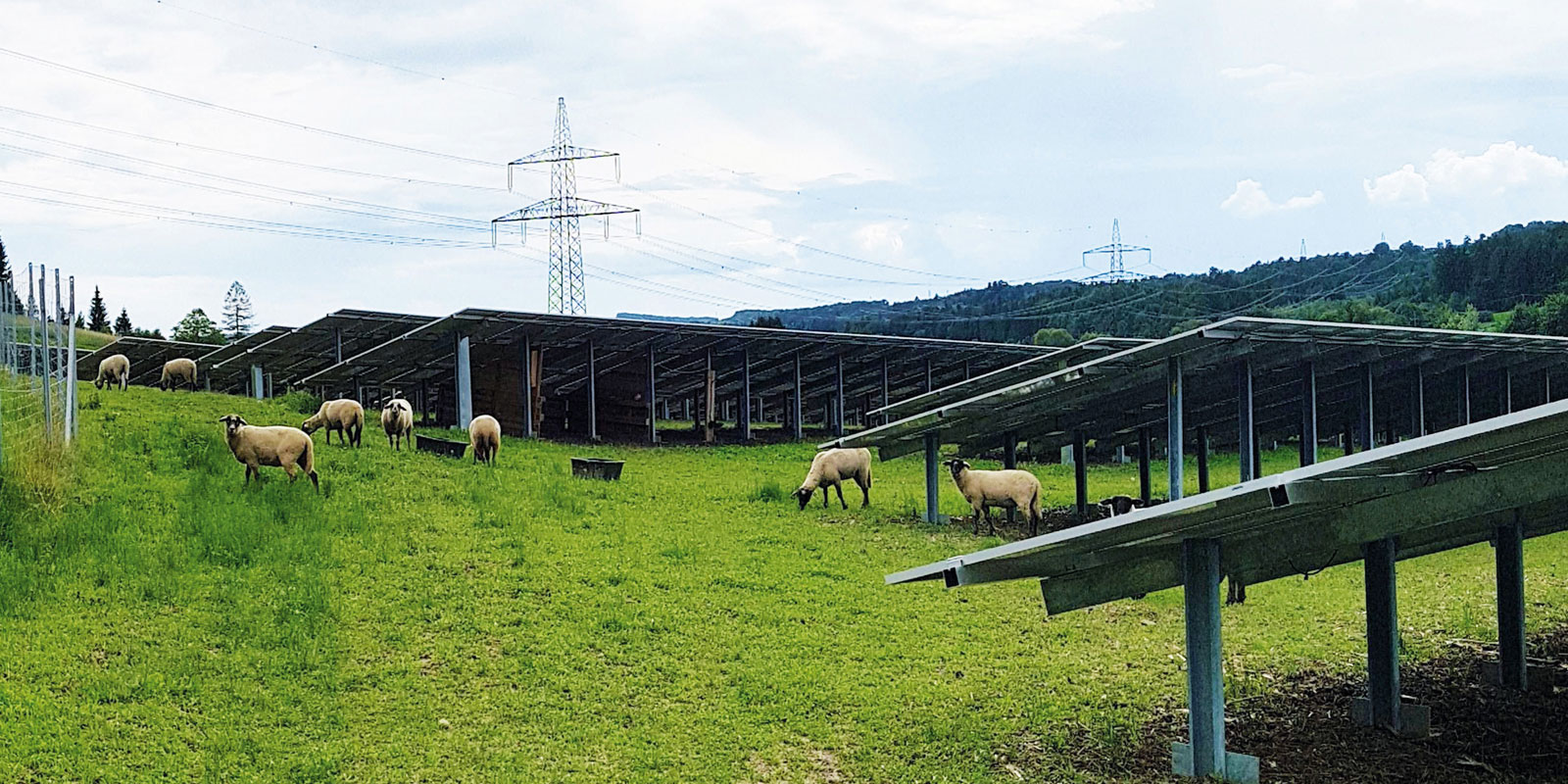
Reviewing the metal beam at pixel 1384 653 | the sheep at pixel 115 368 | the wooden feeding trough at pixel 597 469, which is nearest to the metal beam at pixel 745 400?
the wooden feeding trough at pixel 597 469

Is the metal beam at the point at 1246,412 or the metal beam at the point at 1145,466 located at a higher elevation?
the metal beam at the point at 1246,412

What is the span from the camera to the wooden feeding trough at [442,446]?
2206 centimetres

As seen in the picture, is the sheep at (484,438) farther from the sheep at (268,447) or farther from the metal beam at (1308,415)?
the metal beam at (1308,415)

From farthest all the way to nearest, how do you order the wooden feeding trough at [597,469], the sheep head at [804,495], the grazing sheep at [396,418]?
the grazing sheep at [396,418] → the wooden feeding trough at [597,469] → the sheep head at [804,495]

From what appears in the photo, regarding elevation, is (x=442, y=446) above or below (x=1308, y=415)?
below

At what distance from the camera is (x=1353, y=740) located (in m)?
8.07

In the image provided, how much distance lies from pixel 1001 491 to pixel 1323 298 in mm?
94284

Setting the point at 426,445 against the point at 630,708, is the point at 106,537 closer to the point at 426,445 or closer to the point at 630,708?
the point at 630,708

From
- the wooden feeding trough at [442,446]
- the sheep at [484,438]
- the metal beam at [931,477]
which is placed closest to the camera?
the metal beam at [931,477]

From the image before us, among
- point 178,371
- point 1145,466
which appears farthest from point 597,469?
point 178,371

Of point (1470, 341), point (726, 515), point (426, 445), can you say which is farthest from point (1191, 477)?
point (426, 445)

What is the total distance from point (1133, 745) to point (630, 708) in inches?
142

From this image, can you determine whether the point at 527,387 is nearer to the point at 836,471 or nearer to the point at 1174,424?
the point at 836,471

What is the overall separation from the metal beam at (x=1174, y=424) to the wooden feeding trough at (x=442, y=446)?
41.5 ft
